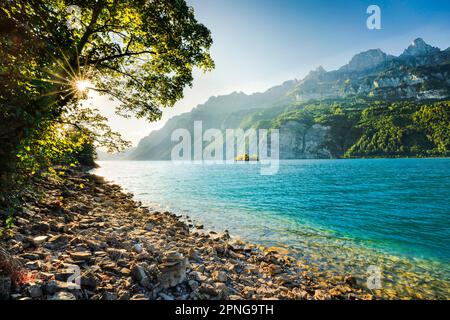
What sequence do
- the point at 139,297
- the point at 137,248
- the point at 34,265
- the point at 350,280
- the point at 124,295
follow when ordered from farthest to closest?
the point at 350,280
the point at 137,248
the point at 34,265
the point at 139,297
the point at 124,295

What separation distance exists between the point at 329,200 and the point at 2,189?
30566 millimetres

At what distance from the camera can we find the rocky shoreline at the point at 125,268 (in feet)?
17.4

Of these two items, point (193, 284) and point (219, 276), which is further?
point (219, 276)

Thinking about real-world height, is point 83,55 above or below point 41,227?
above

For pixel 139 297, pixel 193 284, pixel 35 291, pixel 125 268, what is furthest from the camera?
pixel 125 268

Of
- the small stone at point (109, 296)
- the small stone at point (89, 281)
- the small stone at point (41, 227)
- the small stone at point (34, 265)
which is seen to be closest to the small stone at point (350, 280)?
the small stone at point (109, 296)

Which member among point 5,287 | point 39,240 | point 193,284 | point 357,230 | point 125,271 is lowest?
point 357,230

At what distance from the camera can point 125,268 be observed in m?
6.88

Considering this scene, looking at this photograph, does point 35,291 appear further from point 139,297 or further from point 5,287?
point 139,297

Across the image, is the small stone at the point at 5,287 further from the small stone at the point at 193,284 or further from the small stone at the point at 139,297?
the small stone at the point at 193,284

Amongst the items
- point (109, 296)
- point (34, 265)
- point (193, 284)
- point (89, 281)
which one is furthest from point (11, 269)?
point (193, 284)

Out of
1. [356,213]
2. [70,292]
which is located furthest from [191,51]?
[356,213]

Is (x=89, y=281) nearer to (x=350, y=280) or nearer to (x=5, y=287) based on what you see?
(x=5, y=287)
